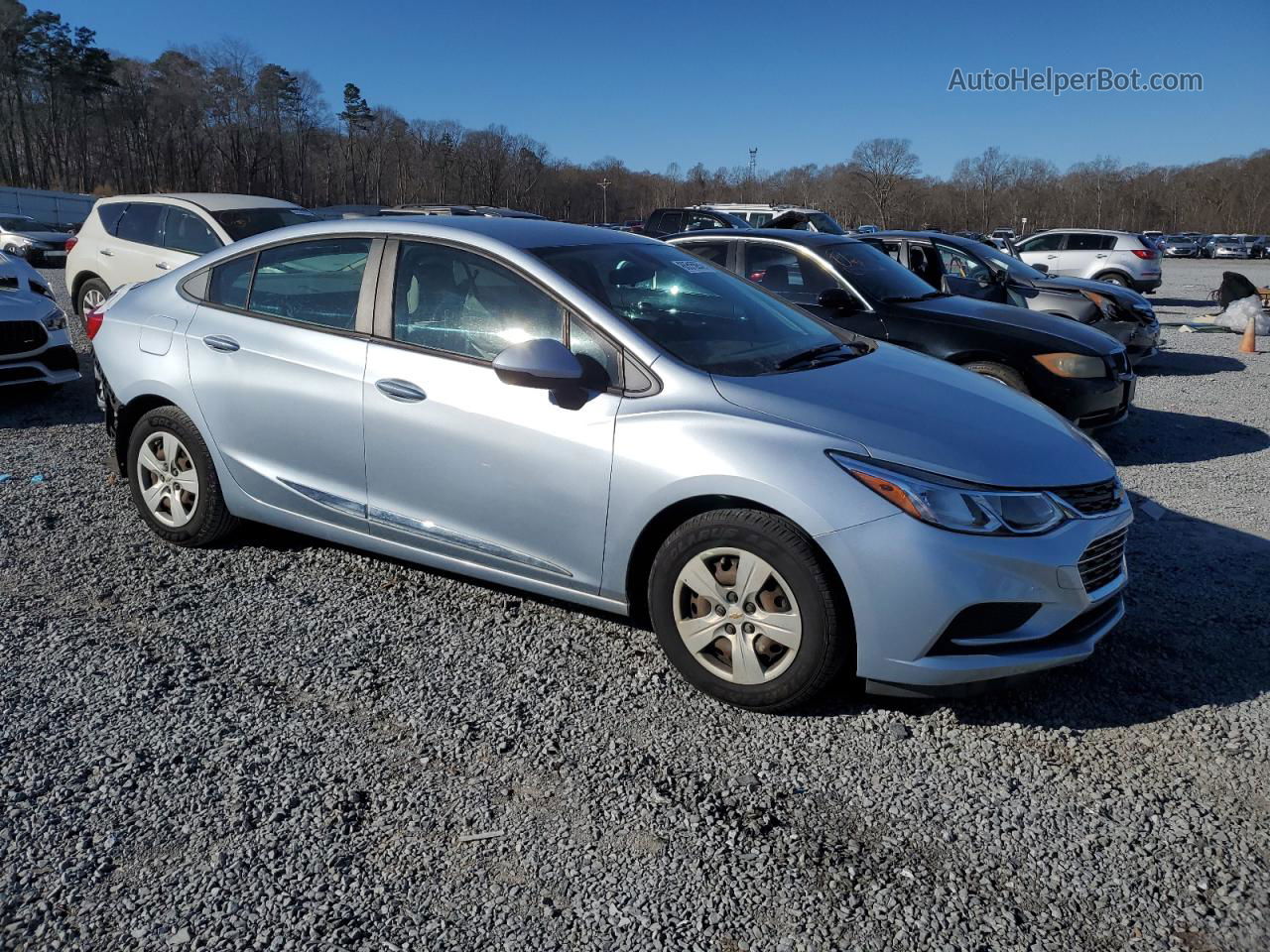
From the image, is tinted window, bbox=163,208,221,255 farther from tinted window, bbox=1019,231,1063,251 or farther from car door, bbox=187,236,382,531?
tinted window, bbox=1019,231,1063,251

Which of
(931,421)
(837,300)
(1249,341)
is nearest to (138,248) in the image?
(837,300)

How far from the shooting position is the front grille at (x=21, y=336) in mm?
7457

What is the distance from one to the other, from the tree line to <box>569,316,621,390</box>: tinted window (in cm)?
9422

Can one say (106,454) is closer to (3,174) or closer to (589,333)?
(589,333)

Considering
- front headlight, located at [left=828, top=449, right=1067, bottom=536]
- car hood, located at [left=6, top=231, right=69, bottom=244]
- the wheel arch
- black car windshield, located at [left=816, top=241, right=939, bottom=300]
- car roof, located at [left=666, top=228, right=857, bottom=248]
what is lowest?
car hood, located at [left=6, top=231, right=69, bottom=244]

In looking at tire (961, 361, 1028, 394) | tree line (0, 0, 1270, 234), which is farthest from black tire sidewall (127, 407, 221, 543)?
tree line (0, 0, 1270, 234)

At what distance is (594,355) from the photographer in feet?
11.5

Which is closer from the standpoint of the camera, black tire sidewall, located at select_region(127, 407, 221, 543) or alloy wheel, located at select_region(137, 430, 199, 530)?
black tire sidewall, located at select_region(127, 407, 221, 543)

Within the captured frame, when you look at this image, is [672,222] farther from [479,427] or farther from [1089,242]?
[479,427]

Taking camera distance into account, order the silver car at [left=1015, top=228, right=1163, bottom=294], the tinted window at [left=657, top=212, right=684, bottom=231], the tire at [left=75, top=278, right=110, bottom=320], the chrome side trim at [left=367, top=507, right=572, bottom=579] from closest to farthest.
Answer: the chrome side trim at [left=367, top=507, right=572, bottom=579] < the tire at [left=75, top=278, right=110, bottom=320] < the silver car at [left=1015, top=228, right=1163, bottom=294] < the tinted window at [left=657, top=212, right=684, bottom=231]

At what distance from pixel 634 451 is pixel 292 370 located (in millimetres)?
1729

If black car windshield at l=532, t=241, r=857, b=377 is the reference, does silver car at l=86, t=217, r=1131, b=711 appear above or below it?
below

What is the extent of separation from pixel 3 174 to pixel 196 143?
17147 mm

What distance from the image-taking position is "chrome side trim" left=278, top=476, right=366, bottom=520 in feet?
13.2
